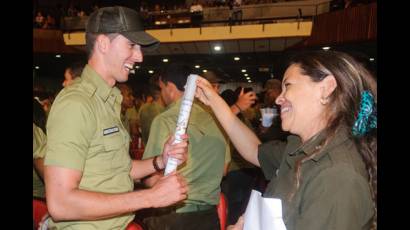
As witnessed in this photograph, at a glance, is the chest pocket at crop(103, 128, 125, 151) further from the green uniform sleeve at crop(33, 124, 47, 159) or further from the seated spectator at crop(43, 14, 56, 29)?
the seated spectator at crop(43, 14, 56, 29)

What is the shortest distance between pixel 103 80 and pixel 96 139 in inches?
13.0

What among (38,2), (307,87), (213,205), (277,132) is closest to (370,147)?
(307,87)

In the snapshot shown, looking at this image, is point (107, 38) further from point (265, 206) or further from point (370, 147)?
point (370, 147)

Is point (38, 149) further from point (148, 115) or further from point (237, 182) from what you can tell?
point (148, 115)

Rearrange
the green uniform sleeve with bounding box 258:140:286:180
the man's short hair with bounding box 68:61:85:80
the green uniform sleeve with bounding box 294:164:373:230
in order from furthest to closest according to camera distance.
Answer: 1. the man's short hair with bounding box 68:61:85:80
2. the green uniform sleeve with bounding box 258:140:286:180
3. the green uniform sleeve with bounding box 294:164:373:230

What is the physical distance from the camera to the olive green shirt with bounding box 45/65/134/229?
134cm

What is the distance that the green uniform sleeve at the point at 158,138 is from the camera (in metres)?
2.40

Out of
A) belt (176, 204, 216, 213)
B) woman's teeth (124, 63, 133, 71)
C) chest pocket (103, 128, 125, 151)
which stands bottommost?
belt (176, 204, 216, 213)

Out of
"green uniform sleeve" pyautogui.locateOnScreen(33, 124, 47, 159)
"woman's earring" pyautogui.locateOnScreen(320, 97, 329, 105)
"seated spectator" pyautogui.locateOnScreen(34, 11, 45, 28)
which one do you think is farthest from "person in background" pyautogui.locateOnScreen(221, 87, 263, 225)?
"seated spectator" pyautogui.locateOnScreen(34, 11, 45, 28)

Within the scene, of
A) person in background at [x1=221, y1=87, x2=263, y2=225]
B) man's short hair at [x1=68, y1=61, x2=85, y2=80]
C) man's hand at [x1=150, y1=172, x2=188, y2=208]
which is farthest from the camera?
person in background at [x1=221, y1=87, x2=263, y2=225]

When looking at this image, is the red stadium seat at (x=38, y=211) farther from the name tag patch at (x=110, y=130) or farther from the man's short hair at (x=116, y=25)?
the man's short hair at (x=116, y=25)

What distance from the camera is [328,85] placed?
1.35 metres

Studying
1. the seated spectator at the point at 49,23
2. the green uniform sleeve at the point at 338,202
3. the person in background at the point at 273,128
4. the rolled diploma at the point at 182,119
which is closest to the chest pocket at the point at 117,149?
the rolled diploma at the point at 182,119

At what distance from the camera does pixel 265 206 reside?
1132 mm
